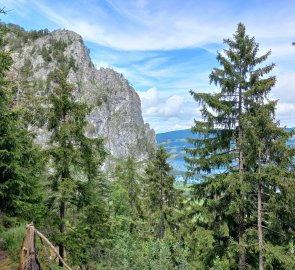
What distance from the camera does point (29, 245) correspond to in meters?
3.86

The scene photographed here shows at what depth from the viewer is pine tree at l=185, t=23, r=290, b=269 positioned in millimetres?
15508

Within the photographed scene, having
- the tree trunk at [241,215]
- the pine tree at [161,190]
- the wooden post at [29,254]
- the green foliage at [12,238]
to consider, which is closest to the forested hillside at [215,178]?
the tree trunk at [241,215]

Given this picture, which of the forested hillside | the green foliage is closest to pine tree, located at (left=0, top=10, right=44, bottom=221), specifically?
the forested hillside

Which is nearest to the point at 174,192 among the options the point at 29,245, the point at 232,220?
the point at 232,220

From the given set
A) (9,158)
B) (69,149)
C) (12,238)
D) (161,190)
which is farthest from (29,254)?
(161,190)

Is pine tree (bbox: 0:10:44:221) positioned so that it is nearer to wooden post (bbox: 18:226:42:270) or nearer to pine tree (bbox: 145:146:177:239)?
wooden post (bbox: 18:226:42:270)

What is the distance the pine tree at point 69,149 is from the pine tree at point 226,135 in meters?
4.86

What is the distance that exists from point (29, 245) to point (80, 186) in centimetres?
1256

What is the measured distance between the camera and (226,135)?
1645 cm

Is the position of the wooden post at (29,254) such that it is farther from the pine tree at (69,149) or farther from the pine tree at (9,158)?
the pine tree at (69,149)

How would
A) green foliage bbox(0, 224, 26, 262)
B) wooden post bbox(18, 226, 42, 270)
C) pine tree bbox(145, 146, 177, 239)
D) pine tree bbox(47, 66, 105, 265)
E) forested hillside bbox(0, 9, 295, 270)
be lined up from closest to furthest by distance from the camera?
wooden post bbox(18, 226, 42, 270) < green foliage bbox(0, 224, 26, 262) < forested hillside bbox(0, 9, 295, 270) < pine tree bbox(47, 66, 105, 265) < pine tree bbox(145, 146, 177, 239)

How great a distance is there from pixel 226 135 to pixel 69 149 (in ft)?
24.6

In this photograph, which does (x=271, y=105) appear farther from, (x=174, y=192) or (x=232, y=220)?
(x=174, y=192)

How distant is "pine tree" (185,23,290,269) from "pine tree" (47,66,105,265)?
486cm
